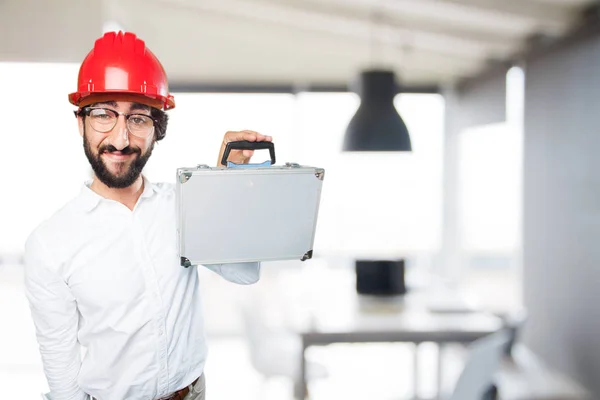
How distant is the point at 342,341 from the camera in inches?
98.2

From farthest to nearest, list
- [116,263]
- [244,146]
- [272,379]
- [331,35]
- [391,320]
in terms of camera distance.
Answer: [331,35] < [272,379] < [391,320] < [116,263] < [244,146]

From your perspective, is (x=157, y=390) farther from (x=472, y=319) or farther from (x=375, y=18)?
(x=375, y=18)

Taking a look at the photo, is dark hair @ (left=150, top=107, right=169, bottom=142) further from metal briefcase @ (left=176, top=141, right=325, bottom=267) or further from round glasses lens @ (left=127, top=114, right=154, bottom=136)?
metal briefcase @ (left=176, top=141, right=325, bottom=267)

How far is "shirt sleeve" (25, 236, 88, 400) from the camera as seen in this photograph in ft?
4.20

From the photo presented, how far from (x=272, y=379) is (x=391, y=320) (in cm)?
119

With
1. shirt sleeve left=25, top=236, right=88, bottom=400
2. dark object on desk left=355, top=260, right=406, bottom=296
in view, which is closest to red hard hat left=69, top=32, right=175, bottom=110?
shirt sleeve left=25, top=236, right=88, bottom=400

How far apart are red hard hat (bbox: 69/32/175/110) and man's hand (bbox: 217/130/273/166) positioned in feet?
0.62

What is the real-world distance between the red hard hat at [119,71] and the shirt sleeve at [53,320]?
13.9 inches

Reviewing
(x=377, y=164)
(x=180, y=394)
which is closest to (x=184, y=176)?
(x=180, y=394)

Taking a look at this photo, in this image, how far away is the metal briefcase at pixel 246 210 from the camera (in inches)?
45.3

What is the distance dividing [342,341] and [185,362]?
47.0 inches

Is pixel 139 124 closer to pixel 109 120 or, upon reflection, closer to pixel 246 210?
pixel 109 120

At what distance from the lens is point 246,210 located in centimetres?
120

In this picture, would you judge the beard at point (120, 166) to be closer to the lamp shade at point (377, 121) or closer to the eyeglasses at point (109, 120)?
the eyeglasses at point (109, 120)
